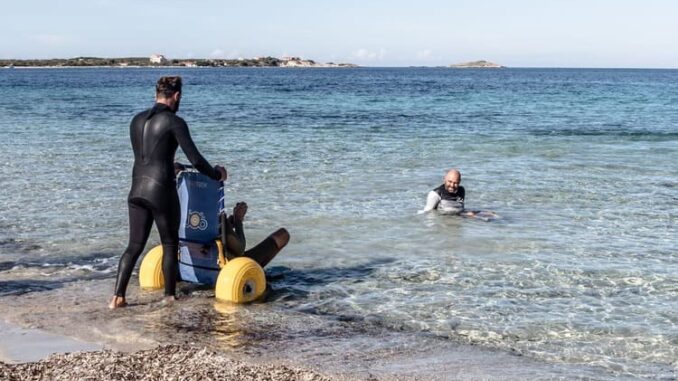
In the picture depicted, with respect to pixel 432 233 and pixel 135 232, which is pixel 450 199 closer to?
pixel 432 233

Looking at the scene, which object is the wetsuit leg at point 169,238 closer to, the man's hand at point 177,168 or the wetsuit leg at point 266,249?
the man's hand at point 177,168

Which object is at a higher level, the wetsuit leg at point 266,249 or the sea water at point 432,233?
the wetsuit leg at point 266,249

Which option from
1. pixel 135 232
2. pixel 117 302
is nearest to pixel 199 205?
pixel 135 232

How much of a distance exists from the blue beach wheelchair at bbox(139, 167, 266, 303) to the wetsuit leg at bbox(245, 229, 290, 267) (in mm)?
495

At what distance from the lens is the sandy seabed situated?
5.34 metres

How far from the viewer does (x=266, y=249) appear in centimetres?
841

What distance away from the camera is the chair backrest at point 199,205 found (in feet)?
24.8

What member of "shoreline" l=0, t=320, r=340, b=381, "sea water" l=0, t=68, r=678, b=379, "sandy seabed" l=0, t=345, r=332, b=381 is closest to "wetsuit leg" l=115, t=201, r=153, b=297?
"shoreline" l=0, t=320, r=340, b=381

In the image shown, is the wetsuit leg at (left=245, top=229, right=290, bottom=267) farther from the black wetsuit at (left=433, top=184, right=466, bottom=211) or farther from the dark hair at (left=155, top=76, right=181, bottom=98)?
the black wetsuit at (left=433, top=184, right=466, bottom=211)

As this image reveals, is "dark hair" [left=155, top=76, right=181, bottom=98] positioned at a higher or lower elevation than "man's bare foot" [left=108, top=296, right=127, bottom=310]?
higher

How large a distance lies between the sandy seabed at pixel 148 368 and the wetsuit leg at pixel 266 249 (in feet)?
8.08

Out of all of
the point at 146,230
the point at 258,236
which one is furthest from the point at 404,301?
the point at 258,236

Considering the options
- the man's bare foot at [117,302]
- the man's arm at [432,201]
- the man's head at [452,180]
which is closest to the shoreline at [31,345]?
the man's bare foot at [117,302]

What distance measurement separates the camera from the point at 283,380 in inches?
215
